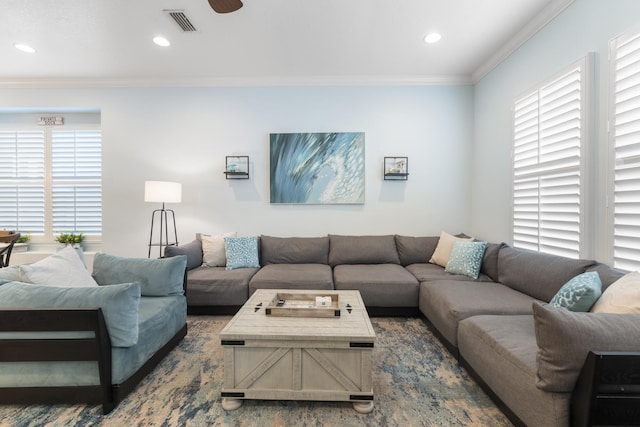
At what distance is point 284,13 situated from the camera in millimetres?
2430

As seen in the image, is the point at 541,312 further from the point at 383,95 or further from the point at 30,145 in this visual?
the point at 30,145

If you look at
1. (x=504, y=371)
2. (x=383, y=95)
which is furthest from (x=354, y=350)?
(x=383, y=95)

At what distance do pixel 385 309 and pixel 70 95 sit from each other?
5.03 metres

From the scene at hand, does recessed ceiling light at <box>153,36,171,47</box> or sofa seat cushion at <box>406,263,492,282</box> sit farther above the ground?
recessed ceiling light at <box>153,36,171,47</box>

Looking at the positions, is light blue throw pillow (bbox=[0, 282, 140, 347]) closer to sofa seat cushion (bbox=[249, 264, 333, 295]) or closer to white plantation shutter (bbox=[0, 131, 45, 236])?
sofa seat cushion (bbox=[249, 264, 333, 295])

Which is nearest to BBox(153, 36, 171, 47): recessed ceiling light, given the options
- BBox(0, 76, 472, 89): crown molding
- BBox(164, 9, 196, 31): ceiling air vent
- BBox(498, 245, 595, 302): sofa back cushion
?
BBox(164, 9, 196, 31): ceiling air vent

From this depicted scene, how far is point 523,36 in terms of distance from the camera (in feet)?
8.84

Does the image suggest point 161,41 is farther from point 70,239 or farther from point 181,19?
point 70,239

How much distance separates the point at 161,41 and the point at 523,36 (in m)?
3.69

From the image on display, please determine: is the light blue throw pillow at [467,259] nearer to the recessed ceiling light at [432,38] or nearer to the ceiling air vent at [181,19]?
the recessed ceiling light at [432,38]

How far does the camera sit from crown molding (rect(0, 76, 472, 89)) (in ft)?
12.0

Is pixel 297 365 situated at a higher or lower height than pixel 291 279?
lower

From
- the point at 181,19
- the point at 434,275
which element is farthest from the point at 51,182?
the point at 434,275

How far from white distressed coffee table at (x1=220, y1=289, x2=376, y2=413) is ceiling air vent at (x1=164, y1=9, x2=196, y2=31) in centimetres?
269
